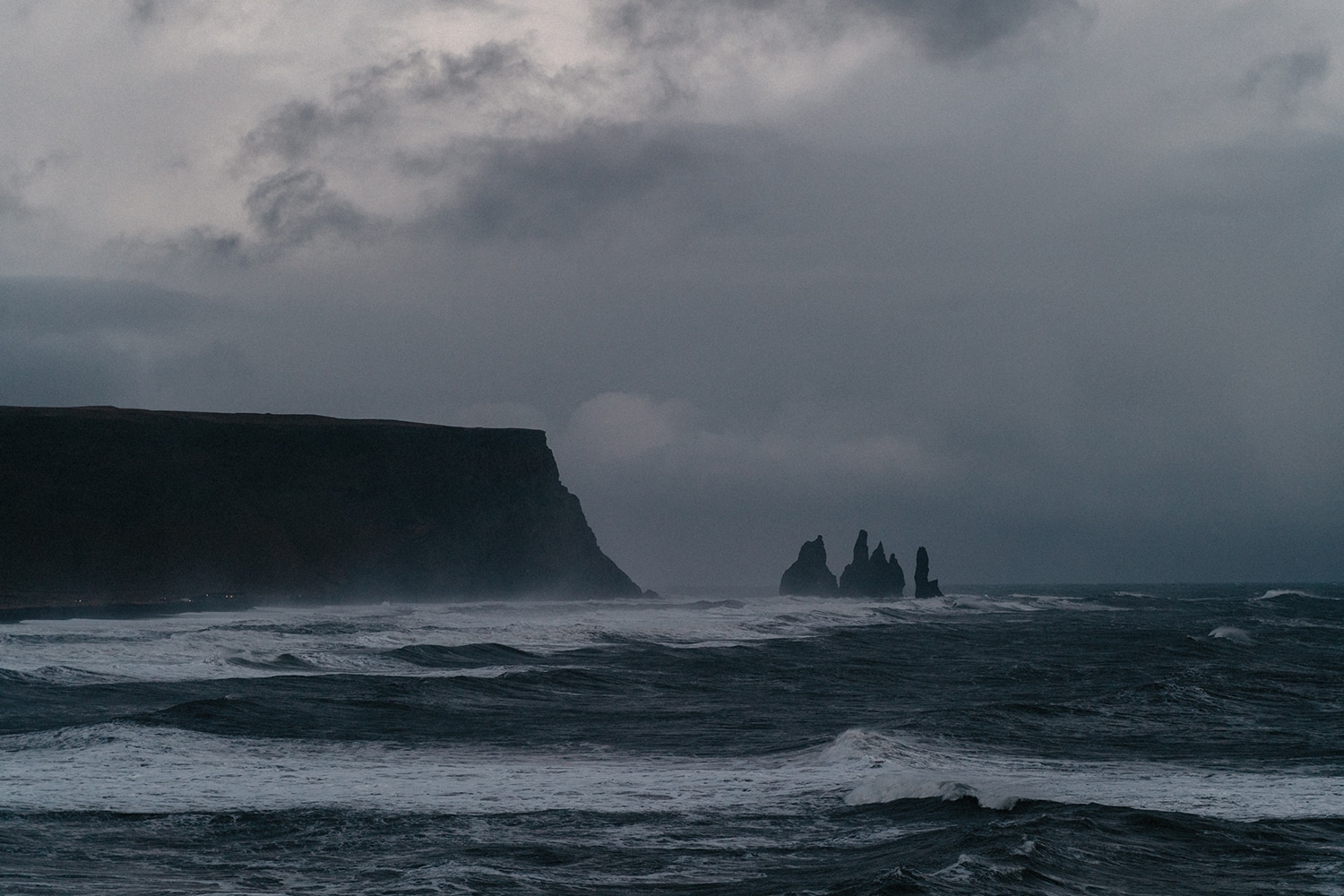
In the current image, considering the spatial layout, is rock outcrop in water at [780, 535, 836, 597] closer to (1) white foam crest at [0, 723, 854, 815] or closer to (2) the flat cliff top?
(2) the flat cliff top

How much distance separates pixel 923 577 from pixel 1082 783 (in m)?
90.7

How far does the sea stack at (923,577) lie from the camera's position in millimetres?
103312

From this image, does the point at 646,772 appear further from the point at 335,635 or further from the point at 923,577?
the point at 923,577

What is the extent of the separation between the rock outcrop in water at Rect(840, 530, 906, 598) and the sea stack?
321cm

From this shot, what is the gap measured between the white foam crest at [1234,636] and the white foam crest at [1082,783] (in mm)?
28530

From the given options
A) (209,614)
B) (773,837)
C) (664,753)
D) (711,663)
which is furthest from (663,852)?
(209,614)

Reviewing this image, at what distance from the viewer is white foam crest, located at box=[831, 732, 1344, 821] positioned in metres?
13.3

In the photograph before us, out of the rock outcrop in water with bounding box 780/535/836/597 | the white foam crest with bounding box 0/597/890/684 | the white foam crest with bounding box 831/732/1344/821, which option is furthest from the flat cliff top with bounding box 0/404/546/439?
the white foam crest with bounding box 831/732/1344/821

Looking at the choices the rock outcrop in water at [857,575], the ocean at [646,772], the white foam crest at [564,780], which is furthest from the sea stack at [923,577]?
the white foam crest at [564,780]

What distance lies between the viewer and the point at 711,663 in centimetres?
3356

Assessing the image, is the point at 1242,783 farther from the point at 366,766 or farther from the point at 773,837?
the point at 366,766

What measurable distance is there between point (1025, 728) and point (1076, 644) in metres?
24.4

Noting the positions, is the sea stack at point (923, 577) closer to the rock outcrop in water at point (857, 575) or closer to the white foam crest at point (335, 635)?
the rock outcrop in water at point (857, 575)

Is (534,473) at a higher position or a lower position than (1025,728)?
higher
